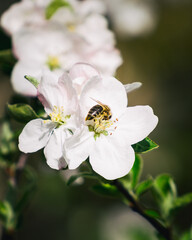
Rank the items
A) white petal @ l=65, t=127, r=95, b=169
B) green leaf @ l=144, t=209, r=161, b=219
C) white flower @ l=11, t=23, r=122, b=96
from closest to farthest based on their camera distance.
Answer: white petal @ l=65, t=127, r=95, b=169, green leaf @ l=144, t=209, r=161, b=219, white flower @ l=11, t=23, r=122, b=96

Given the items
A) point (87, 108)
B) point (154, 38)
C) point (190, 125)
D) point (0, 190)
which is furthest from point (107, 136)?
point (154, 38)

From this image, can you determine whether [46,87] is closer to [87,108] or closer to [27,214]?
[87,108]

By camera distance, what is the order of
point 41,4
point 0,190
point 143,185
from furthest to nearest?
point 0,190, point 41,4, point 143,185

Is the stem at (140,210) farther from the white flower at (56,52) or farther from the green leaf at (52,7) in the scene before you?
the green leaf at (52,7)

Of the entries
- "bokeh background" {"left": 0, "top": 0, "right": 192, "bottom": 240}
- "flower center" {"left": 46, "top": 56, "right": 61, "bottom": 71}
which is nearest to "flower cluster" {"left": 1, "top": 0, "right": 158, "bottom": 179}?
"flower center" {"left": 46, "top": 56, "right": 61, "bottom": 71}

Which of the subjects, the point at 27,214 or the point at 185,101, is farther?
the point at 185,101

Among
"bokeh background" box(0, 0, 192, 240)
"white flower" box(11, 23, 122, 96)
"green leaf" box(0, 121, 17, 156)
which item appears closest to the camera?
"white flower" box(11, 23, 122, 96)

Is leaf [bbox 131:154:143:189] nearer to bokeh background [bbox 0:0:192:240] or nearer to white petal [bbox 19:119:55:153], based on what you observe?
white petal [bbox 19:119:55:153]
